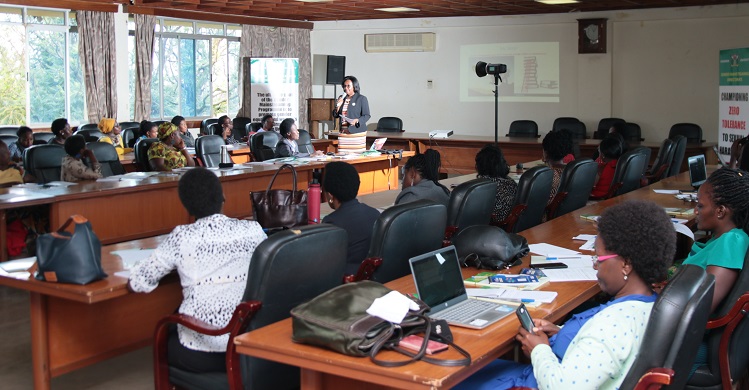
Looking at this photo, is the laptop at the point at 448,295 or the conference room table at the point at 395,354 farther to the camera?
the laptop at the point at 448,295

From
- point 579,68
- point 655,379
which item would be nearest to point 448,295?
point 655,379

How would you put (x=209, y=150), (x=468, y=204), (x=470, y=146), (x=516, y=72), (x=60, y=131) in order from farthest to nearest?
1. (x=516, y=72)
2. (x=470, y=146)
3. (x=60, y=131)
4. (x=209, y=150)
5. (x=468, y=204)

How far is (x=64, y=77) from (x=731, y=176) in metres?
11.5

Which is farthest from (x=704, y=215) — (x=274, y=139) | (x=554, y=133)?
(x=274, y=139)

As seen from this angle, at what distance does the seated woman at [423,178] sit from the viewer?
16.3ft

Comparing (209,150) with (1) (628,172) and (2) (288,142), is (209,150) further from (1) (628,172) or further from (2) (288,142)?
(1) (628,172)

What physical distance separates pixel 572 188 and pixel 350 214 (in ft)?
7.16

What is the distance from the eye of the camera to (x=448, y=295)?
2721 mm

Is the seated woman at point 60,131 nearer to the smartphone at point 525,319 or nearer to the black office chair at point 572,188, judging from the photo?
the black office chair at point 572,188

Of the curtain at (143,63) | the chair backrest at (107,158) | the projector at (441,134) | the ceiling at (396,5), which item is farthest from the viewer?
the curtain at (143,63)

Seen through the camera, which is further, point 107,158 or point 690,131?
point 690,131

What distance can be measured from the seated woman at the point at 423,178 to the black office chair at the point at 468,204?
42 cm

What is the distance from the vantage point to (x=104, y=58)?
1283 cm

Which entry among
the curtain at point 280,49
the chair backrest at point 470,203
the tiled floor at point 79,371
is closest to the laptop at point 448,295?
the chair backrest at point 470,203
